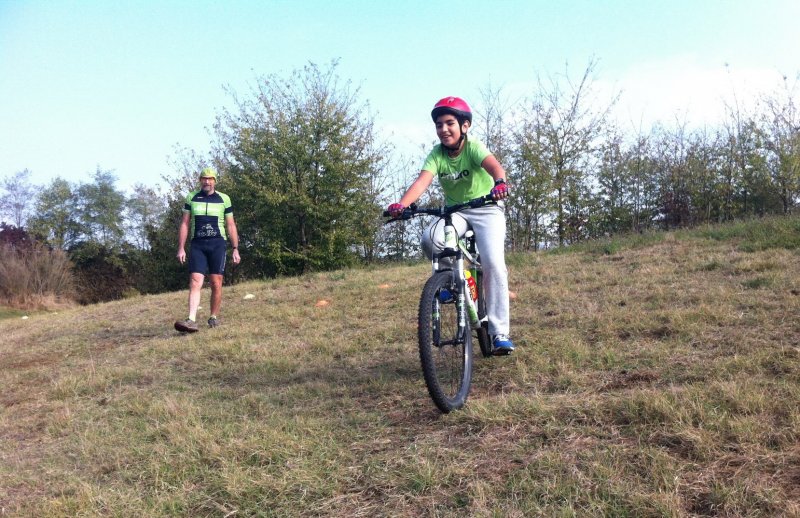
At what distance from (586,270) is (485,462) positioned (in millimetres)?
5861

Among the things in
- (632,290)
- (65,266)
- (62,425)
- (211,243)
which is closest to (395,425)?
(62,425)

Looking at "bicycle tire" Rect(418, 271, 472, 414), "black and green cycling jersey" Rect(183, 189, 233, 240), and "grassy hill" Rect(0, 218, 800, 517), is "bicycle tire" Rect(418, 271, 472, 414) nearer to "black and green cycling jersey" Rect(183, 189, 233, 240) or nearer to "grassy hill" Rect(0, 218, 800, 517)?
"grassy hill" Rect(0, 218, 800, 517)

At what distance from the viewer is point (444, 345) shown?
3469mm

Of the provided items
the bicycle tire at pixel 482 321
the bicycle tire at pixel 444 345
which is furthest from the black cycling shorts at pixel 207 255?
the bicycle tire at pixel 444 345

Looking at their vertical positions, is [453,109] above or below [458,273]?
above

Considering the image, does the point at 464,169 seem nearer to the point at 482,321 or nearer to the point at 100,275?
the point at 482,321

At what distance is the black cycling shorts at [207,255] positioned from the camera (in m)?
7.46

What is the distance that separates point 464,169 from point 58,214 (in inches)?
1667

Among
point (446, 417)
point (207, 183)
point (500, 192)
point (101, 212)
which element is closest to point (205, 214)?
point (207, 183)

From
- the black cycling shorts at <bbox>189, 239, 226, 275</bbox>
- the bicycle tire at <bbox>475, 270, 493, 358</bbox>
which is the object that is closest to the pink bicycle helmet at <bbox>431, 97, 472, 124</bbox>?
the bicycle tire at <bbox>475, 270, 493, 358</bbox>

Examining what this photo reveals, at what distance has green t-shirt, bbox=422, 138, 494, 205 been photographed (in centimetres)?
403

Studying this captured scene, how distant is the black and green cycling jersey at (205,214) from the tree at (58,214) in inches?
1411

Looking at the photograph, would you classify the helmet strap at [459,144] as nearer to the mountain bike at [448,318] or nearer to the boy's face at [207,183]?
the mountain bike at [448,318]

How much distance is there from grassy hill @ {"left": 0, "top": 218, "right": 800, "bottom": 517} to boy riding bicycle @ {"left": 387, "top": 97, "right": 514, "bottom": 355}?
49 cm
